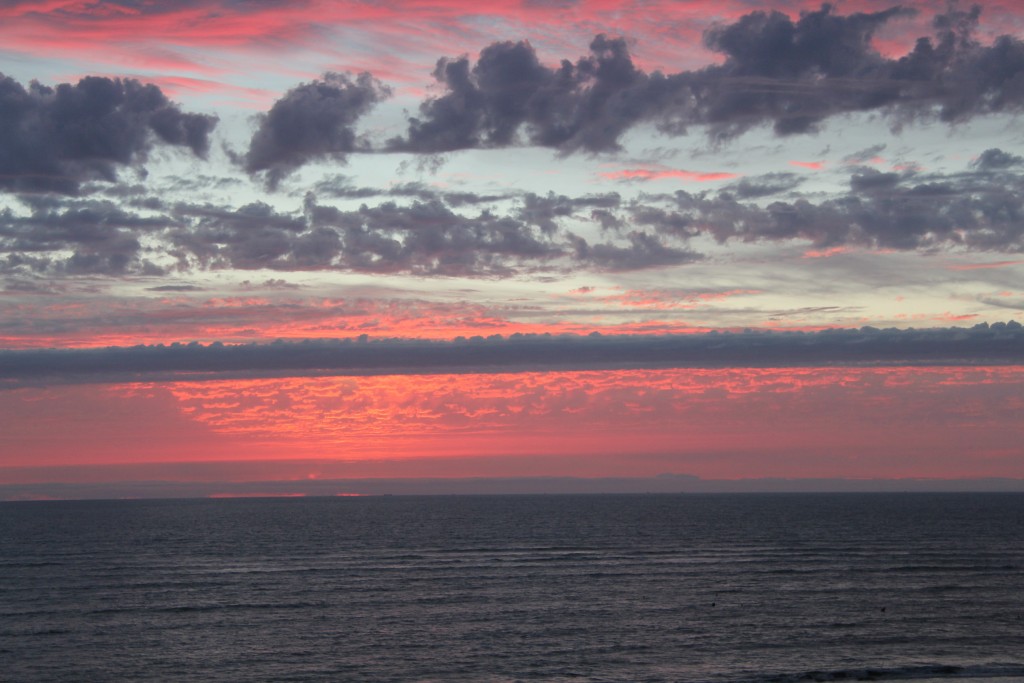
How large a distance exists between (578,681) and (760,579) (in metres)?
45.1

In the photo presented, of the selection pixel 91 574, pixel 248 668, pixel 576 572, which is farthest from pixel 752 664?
pixel 91 574

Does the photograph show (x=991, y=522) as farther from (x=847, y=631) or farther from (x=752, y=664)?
(x=752, y=664)

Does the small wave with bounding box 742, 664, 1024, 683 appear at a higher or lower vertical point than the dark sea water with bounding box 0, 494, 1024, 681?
higher

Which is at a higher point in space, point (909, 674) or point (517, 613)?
point (909, 674)

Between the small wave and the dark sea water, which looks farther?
the dark sea water

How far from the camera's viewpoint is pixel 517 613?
75.1 m

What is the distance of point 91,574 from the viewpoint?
10100 centimetres

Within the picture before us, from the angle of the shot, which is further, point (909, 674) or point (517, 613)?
point (517, 613)

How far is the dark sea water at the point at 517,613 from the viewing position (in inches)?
2259

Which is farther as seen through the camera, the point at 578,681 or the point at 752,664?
the point at 752,664

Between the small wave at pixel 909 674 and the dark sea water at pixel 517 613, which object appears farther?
the dark sea water at pixel 517 613

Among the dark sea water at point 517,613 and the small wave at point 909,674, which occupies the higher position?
the small wave at point 909,674

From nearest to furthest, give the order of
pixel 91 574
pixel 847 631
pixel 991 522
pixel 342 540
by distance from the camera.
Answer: pixel 847 631, pixel 91 574, pixel 342 540, pixel 991 522

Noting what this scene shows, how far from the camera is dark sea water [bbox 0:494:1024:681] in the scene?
188 feet
